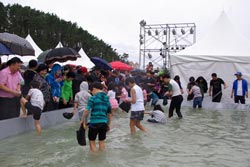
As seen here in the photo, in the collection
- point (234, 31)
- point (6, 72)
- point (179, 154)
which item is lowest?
point (179, 154)

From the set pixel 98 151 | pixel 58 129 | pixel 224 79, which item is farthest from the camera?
pixel 224 79

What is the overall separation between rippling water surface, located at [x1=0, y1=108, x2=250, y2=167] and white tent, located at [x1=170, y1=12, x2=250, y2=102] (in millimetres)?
7640

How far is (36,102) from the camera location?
27.3 feet

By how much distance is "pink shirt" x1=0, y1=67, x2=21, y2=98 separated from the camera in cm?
791

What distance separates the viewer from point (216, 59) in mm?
18016

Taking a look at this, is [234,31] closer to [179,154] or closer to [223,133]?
[223,133]

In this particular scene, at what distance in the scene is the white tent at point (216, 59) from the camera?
1778 centimetres

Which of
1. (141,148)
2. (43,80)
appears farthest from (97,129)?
(43,80)

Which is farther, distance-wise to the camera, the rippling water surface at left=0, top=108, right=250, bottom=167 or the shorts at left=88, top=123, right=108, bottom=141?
the shorts at left=88, top=123, right=108, bottom=141

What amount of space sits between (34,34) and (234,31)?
123ft

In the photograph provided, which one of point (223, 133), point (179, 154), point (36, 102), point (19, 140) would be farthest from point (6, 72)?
point (223, 133)

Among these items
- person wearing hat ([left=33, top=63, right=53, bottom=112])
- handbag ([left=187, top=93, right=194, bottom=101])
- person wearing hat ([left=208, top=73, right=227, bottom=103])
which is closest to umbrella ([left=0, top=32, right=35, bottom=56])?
person wearing hat ([left=33, top=63, right=53, bottom=112])

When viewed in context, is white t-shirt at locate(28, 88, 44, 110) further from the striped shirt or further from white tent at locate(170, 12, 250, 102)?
white tent at locate(170, 12, 250, 102)

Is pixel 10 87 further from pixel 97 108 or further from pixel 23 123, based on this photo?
pixel 97 108
